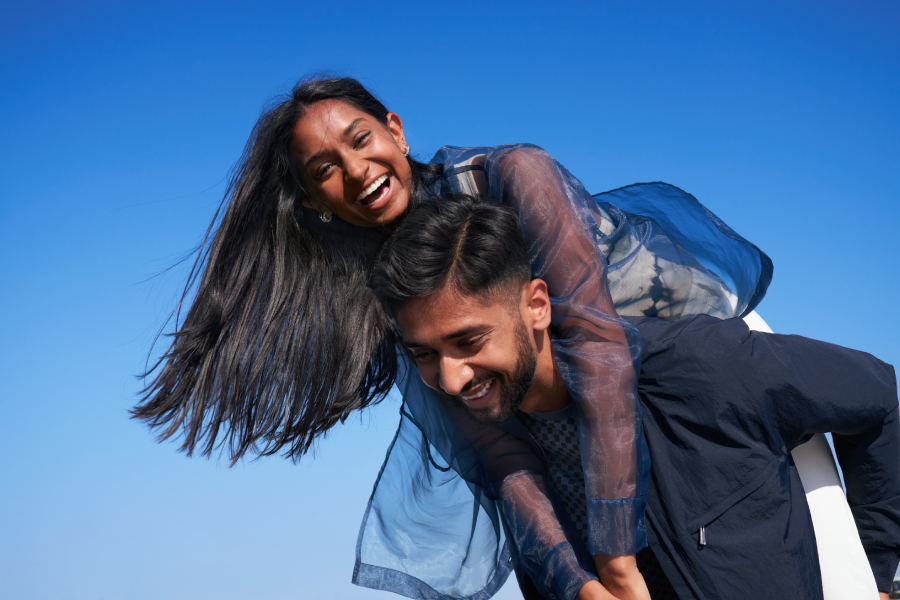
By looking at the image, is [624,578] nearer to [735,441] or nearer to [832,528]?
[735,441]

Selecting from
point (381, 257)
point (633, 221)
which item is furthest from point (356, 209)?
point (633, 221)

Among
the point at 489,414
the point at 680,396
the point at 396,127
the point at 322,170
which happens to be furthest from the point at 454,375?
the point at 396,127

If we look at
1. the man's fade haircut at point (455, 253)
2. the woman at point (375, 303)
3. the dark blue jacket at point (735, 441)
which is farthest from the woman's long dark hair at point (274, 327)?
the dark blue jacket at point (735, 441)

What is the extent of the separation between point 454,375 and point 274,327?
1.38m

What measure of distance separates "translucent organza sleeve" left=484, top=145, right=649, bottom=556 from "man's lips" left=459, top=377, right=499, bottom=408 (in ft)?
0.88

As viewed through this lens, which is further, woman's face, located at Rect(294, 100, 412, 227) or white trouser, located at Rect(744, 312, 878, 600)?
woman's face, located at Rect(294, 100, 412, 227)

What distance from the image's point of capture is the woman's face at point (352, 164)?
365 centimetres

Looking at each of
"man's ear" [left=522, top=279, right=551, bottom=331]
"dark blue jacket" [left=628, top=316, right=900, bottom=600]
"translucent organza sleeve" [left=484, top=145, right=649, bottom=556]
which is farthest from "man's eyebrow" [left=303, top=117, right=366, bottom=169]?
"dark blue jacket" [left=628, top=316, right=900, bottom=600]

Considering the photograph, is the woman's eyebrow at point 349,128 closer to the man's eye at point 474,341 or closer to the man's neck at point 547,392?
the man's eye at point 474,341

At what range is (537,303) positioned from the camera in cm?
321

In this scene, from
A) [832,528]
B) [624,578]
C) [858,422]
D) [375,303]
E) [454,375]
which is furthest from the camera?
[375,303]

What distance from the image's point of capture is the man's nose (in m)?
3.06

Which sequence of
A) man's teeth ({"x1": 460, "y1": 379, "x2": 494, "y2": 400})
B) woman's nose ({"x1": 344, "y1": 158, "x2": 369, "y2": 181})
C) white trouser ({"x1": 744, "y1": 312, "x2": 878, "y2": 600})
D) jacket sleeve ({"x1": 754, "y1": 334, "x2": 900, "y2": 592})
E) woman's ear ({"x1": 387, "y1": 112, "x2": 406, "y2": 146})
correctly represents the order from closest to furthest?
jacket sleeve ({"x1": 754, "y1": 334, "x2": 900, "y2": 592}) → man's teeth ({"x1": 460, "y1": 379, "x2": 494, "y2": 400}) → white trouser ({"x1": 744, "y1": 312, "x2": 878, "y2": 600}) → woman's nose ({"x1": 344, "y1": 158, "x2": 369, "y2": 181}) → woman's ear ({"x1": 387, "y1": 112, "x2": 406, "y2": 146})

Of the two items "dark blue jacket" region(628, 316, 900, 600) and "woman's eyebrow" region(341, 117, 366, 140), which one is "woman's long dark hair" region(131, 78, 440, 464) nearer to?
"woman's eyebrow" region(341, 117, 366, 140)
